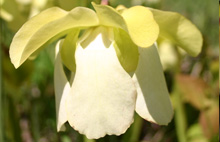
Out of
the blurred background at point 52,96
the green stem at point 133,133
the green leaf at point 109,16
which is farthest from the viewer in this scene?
the green stem at point 133,133

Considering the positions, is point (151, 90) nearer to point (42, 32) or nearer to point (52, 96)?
point (42, 32)

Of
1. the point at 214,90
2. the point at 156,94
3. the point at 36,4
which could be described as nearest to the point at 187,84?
the point at 214,90

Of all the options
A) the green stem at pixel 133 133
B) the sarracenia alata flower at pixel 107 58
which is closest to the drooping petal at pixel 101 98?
the sarracenia alata flower at pixel 107 58

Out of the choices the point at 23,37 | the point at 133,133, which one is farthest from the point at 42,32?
the point at 133,133

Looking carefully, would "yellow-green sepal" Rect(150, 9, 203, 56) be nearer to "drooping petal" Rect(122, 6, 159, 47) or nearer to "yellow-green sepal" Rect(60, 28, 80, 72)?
"drooping petal" Rect(122, 6, 159, 47)

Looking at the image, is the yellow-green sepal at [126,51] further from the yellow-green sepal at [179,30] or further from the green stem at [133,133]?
the green stem at [133,133]

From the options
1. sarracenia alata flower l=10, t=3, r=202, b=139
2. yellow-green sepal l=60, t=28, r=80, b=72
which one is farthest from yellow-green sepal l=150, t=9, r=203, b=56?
yellow-green sepal l=60, t=28, r=80, b=72

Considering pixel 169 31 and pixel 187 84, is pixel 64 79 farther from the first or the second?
pixel 187 84
